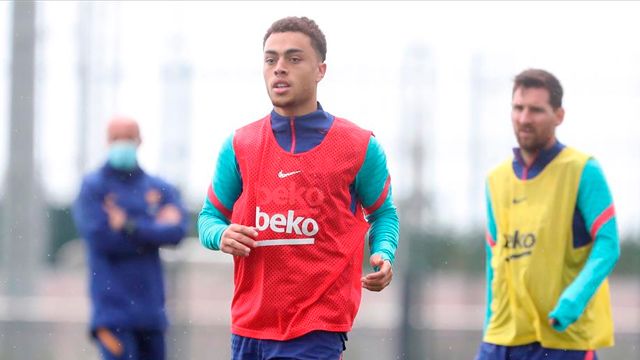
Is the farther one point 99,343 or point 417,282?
point 417,282

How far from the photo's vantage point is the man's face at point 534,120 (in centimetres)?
592

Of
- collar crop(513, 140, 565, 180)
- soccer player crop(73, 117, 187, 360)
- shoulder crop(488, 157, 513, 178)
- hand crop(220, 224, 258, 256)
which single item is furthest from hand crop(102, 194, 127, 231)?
hand crop(220, 224, 258, 256)

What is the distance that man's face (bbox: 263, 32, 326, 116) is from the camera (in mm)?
4758

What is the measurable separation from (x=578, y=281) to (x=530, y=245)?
0.32 metres

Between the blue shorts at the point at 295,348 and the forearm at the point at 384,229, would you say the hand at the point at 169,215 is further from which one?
the blue shorts at the point at 295,348

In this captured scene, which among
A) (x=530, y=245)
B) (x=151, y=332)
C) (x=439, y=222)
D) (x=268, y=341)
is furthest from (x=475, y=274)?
(x=268, y=341)

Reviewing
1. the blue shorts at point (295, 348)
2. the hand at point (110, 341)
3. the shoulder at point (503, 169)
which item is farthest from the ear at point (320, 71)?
the hand at point (110, 341)

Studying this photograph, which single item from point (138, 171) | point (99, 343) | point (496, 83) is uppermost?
point (496, 83)

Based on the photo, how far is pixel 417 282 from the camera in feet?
32.9

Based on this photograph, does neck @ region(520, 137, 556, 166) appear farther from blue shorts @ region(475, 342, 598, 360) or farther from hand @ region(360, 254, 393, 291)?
hand @ region(360, 254, 393, 291)

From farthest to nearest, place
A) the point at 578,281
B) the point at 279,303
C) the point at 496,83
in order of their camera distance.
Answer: the point at 496,83 → the point at 578,281 → the point at 279,303

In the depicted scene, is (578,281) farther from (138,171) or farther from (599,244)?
(138,171)

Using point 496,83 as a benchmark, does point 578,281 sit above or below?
below

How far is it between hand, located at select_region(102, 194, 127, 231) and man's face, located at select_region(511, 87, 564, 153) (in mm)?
2690
